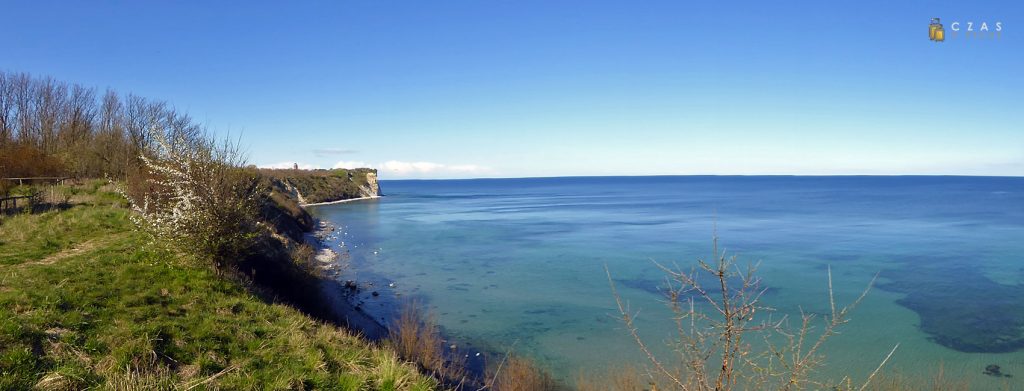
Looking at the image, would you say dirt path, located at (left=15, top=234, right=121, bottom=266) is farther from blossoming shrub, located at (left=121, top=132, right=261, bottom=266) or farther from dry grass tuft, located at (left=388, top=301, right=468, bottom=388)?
dry grass tuft, located at (left=388, top=301, right=468, bottom=388)

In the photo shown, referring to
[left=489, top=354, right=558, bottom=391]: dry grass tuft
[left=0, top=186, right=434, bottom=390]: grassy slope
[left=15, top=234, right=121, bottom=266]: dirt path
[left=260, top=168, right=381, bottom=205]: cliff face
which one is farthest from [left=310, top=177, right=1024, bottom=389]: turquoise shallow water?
[left=260, top=168, right=381, bottom=205]: cliff face

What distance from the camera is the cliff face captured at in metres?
85.1

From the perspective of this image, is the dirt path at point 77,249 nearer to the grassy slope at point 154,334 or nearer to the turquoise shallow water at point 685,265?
the grassy slope at point 154,334

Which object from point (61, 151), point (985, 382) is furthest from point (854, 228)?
point (61, 151)

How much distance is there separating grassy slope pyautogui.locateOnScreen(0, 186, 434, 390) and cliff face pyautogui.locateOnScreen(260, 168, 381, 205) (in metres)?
64.7

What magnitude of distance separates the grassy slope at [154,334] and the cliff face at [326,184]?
6466cm

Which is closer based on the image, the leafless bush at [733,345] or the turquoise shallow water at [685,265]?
the leafless bush at [733,345]

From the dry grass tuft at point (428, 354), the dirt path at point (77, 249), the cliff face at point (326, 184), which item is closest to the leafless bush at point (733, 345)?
the dry grass tuft at point (428, 354)

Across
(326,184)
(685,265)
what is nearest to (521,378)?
(685,265)

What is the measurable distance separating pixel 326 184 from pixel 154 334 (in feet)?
313

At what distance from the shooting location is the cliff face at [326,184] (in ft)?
279

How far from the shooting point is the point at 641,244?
38.9 metres

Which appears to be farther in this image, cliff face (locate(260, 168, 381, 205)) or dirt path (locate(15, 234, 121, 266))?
cliff face (locate(260, 168, 381, 205))

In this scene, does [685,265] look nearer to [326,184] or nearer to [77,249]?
[77,249]
